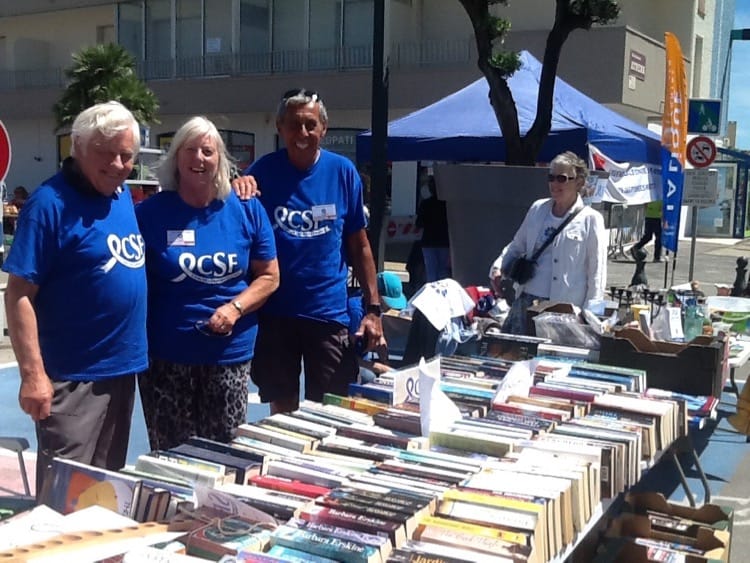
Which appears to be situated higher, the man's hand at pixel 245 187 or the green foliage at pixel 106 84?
the green foliage at pixel 106 84

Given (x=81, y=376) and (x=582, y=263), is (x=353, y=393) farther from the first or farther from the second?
(x=582, y=263)

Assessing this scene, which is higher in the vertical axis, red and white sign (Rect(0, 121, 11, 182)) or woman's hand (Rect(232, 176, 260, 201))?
red and white sign (Rect(0, 121, 11, 182))

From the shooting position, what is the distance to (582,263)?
4781mm

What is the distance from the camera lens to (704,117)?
11.1m

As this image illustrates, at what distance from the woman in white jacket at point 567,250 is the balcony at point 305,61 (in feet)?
51.8

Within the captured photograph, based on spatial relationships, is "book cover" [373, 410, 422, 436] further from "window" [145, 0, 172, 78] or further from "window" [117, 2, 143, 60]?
"window" [117, 2, 143, 60]

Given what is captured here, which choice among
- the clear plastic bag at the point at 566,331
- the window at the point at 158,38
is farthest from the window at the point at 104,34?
the clear plastic bag at the point at 566,331

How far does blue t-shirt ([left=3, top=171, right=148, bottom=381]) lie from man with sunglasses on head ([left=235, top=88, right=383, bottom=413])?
2.46 feet

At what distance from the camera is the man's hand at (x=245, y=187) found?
10.4 feet

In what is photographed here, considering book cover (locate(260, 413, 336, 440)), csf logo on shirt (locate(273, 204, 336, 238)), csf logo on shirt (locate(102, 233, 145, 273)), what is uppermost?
csf logo on shirt (locate(273, 204, 336, 238))

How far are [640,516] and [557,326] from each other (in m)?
1.16

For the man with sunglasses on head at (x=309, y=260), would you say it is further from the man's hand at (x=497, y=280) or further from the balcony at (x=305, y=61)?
the balcony at (x=305, y=61)

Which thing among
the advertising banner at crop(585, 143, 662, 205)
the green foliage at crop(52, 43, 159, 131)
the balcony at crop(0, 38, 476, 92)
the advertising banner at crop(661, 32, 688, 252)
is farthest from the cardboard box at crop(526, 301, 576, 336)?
the green foliage at crop(52, 43, 159, 131)

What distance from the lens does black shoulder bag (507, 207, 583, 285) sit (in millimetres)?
4789
